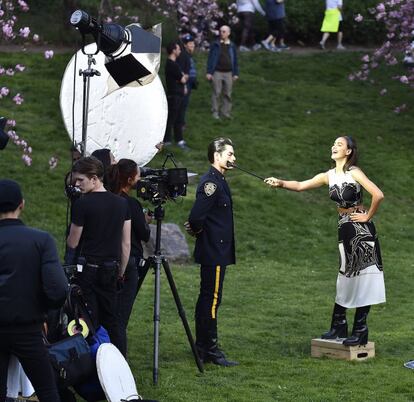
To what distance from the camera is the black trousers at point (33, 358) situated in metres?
7.42

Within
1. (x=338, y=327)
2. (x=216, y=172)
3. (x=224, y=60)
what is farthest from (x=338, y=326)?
(x=224, y=60)

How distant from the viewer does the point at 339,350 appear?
10.7m

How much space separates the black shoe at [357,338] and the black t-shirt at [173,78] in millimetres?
10516

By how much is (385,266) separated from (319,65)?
42.0ft

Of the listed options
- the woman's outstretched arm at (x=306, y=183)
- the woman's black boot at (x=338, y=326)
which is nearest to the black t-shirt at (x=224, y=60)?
the woman's outstretched arm at (x=306, y=183)

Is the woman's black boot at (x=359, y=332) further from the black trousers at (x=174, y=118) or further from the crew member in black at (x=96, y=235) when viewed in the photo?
the black trousers at (x=174, y=118)

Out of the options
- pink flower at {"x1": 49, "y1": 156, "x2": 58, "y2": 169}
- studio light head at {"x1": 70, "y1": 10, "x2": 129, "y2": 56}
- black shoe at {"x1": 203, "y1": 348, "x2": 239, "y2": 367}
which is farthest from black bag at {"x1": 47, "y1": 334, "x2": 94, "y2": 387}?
pink flower at {"x1": 49, "y1": 156, "x2": 58, "y2": 169}

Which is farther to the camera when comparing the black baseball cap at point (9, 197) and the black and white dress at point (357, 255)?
the black and white dress at point (357, 255)

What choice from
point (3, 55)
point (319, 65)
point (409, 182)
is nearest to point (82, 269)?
point (409, 182)

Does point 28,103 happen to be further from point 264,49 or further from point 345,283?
point 345,283

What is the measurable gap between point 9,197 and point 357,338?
14.4 feet

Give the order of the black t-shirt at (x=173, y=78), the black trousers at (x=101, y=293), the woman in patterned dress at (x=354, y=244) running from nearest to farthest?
the black trousers at (x=101, y=293) → the woman in patterned dress at (x=354, y=244) → the black t-shirt at (x=173, y=78)

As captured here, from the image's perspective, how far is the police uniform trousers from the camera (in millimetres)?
10289

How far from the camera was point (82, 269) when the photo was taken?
29.6 feet
